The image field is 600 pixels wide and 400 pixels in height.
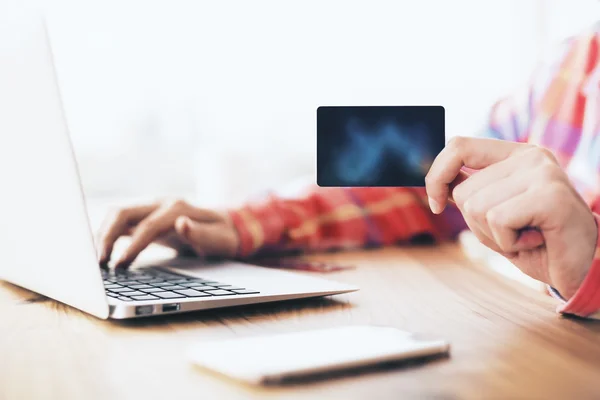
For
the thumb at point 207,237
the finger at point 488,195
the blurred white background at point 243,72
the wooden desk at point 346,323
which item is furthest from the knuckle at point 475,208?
the blurred white background at point 243,72

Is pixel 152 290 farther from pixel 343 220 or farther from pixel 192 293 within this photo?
pixel 343 220

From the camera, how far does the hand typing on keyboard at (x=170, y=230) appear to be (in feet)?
3.33

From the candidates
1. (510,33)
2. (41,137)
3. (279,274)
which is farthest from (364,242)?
(510,33)

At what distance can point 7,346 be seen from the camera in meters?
0.61

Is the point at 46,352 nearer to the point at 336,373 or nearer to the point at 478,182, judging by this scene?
the point at 336,373

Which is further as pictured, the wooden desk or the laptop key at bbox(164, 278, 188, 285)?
the laptop key at bbox(164, 278, 188, 285)

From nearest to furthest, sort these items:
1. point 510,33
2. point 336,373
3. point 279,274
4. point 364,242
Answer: point 336,373, point 279,274, point 364,242, point 510,33

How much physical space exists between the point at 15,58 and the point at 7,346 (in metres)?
0.26

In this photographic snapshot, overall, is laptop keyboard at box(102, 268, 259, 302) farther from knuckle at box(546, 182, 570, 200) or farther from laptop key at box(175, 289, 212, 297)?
knuckle at box(546, 182, 570, 200)

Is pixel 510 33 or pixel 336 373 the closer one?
pixel 336 373

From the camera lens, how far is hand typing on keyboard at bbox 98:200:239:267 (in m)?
1.01

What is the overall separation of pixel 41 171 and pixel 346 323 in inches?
12.3

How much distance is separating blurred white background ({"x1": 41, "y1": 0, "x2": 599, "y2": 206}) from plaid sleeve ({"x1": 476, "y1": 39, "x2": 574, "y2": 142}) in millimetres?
638

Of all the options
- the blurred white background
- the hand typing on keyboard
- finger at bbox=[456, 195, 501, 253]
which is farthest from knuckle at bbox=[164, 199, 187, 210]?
the blurred white background
